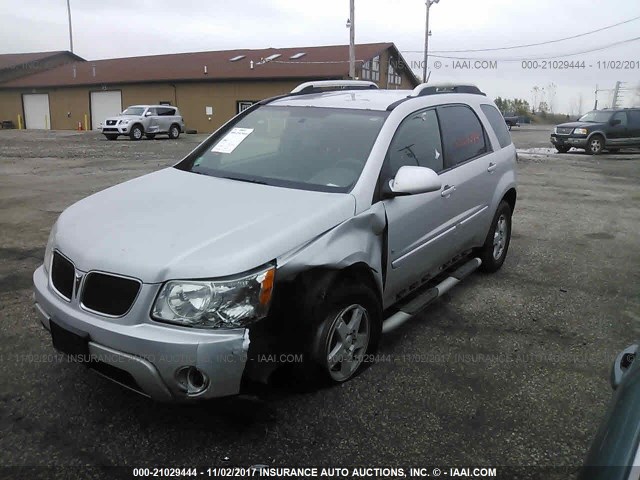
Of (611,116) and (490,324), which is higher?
(611,116)

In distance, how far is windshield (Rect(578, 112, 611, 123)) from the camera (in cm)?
1964

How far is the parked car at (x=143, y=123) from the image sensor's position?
84.1 ft

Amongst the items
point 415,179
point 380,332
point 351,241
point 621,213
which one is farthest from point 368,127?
point 621,213

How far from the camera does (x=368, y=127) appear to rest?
11.8ft

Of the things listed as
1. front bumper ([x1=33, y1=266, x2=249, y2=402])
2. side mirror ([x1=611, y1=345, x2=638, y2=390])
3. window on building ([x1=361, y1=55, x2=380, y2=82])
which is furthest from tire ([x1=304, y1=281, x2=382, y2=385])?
window on building ([x1=361, y1=55, x2=380, y2=82])

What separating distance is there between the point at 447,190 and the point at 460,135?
70 cm

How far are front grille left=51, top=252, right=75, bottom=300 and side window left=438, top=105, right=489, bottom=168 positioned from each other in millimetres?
2723

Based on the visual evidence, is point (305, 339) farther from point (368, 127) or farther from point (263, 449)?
point (368, 127)

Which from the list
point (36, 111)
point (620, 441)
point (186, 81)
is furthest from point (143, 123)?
point (620, 441)

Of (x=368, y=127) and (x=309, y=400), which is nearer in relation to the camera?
(x=309, y=400)

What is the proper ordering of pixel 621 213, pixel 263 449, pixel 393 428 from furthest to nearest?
pixel 621 213
pixel 393 428
pixel 263 449

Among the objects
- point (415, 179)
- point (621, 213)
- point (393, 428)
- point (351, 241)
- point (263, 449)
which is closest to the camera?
point (263, 449)

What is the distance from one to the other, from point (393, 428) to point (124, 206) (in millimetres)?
1958

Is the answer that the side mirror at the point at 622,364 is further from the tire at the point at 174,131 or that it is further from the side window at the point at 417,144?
the tire at the point at 174,131
